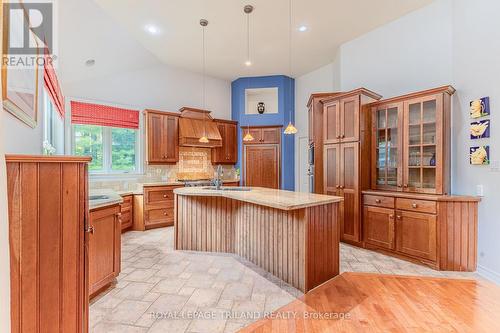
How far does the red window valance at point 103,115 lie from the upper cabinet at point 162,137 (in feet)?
1.32

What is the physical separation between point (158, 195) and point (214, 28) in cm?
336

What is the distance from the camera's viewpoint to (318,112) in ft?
14.2

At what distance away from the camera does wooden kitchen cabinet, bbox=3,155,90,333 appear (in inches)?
47.9

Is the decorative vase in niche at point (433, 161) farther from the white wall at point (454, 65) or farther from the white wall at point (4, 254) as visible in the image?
the white wall at point (4, 254)

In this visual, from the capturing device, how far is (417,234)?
3.15m

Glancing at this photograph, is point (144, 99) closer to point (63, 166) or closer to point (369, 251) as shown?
A: point (63, 166)

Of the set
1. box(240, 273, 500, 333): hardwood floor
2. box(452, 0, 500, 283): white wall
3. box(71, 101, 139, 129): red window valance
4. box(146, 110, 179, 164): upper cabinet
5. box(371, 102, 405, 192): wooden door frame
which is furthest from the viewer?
box(146, 110, 179, 164): upper cabinet

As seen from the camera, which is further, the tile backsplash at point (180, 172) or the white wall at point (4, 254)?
the tile backsplash at point (180, 172)

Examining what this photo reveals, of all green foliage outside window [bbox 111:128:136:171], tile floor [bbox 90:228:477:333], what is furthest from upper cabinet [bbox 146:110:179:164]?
tile floor [bbox 90:228:477:333]

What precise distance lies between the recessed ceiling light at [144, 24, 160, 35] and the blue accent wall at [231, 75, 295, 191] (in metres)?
2.68

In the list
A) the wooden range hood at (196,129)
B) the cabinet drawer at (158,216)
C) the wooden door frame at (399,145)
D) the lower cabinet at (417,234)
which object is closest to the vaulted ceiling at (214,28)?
the wooden range hood at (196,129)

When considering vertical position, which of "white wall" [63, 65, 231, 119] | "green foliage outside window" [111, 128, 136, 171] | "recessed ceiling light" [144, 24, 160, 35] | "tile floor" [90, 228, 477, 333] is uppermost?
"recessed ceiling light" [144, 24, 160, 35]

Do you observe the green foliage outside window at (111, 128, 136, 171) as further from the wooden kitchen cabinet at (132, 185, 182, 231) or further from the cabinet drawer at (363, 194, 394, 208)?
the cabinet drawer at (363, 194, 394, 208)

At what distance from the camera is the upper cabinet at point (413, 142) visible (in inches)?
124
